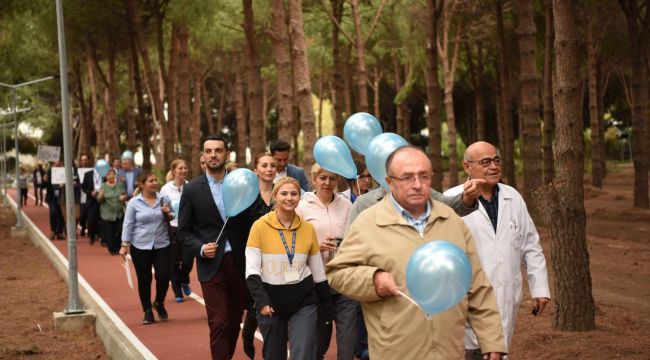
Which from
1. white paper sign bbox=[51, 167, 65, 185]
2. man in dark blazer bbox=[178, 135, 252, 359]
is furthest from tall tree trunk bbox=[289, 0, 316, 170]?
white paper sign bbox=[51, 167, 65, 185]

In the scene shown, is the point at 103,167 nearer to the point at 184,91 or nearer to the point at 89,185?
the point at 89,185

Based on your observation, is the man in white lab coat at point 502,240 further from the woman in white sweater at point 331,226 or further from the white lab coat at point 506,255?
the woman in white sweater at point 331,226

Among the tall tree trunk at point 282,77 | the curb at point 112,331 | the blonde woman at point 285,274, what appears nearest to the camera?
the blonde woman at point 285,274

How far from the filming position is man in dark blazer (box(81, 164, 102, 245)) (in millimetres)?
21344

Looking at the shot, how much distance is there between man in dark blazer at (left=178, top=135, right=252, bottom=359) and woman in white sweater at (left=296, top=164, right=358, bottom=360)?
612 mm

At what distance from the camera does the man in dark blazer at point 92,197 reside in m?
21.3

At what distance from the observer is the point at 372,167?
5.96 metres

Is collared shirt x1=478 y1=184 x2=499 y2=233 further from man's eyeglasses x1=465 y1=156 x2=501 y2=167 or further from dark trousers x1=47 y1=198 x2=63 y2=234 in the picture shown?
dark trousers x1=47 y1=198 x2=63 y2=234

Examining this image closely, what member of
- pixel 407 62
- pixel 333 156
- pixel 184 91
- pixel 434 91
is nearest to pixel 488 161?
pixel 333 156

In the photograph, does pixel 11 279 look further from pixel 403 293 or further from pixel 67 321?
pixel 403 293

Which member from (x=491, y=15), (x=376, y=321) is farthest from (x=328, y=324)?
(x=491, y=15)

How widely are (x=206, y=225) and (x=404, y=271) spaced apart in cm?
393

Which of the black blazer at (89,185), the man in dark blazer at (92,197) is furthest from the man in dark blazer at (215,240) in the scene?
the black blazer at (89,185)

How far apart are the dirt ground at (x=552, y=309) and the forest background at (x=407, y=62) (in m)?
0.56
